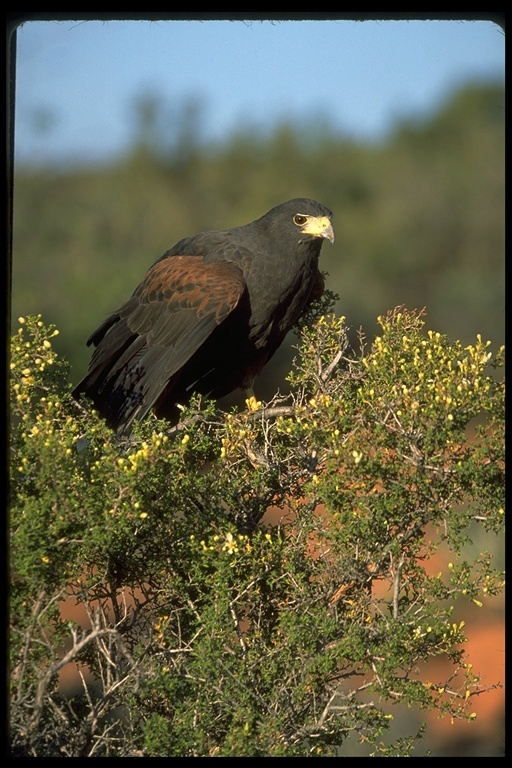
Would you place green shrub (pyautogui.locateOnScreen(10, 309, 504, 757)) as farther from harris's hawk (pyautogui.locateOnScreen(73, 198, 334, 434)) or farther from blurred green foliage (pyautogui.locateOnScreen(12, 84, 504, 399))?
blurred green foliage (pyautogui.locateOnScreen(12, 84, 504, 399))

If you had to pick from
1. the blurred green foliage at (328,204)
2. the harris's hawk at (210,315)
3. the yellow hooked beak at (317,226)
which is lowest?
the harris's hawk at (210,315)

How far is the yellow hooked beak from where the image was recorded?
5.02m

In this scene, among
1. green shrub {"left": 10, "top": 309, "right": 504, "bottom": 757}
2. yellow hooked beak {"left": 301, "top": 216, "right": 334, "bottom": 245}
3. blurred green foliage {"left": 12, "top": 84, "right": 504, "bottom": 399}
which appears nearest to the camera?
green shrub {"left": 10, "top": 309, "right": 504, "bottom": 757}

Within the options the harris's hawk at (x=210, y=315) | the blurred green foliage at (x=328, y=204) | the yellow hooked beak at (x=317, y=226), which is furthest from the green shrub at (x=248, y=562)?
the blurred green foliage at (x=328, y=204)

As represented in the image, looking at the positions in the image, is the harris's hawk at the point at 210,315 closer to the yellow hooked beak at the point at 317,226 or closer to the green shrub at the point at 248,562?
the yellow hooked beak at the point at 317,226

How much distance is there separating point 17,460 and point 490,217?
24096 millimetres

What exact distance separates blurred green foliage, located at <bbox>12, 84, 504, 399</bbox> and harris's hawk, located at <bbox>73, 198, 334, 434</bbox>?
9.82 metres

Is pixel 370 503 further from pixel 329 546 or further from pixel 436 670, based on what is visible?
pixel 436 670

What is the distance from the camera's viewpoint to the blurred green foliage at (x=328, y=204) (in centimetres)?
1859

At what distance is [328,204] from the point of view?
24234 mm

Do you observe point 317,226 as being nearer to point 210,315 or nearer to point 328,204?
point 210,315

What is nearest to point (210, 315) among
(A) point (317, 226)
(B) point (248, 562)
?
(A) point (317, 226)

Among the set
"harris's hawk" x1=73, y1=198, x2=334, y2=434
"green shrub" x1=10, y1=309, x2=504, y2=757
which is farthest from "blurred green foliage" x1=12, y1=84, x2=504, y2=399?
"green shrub" x1=10, y1=309, x2=504, y2=757

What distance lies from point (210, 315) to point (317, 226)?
2.92 ft
